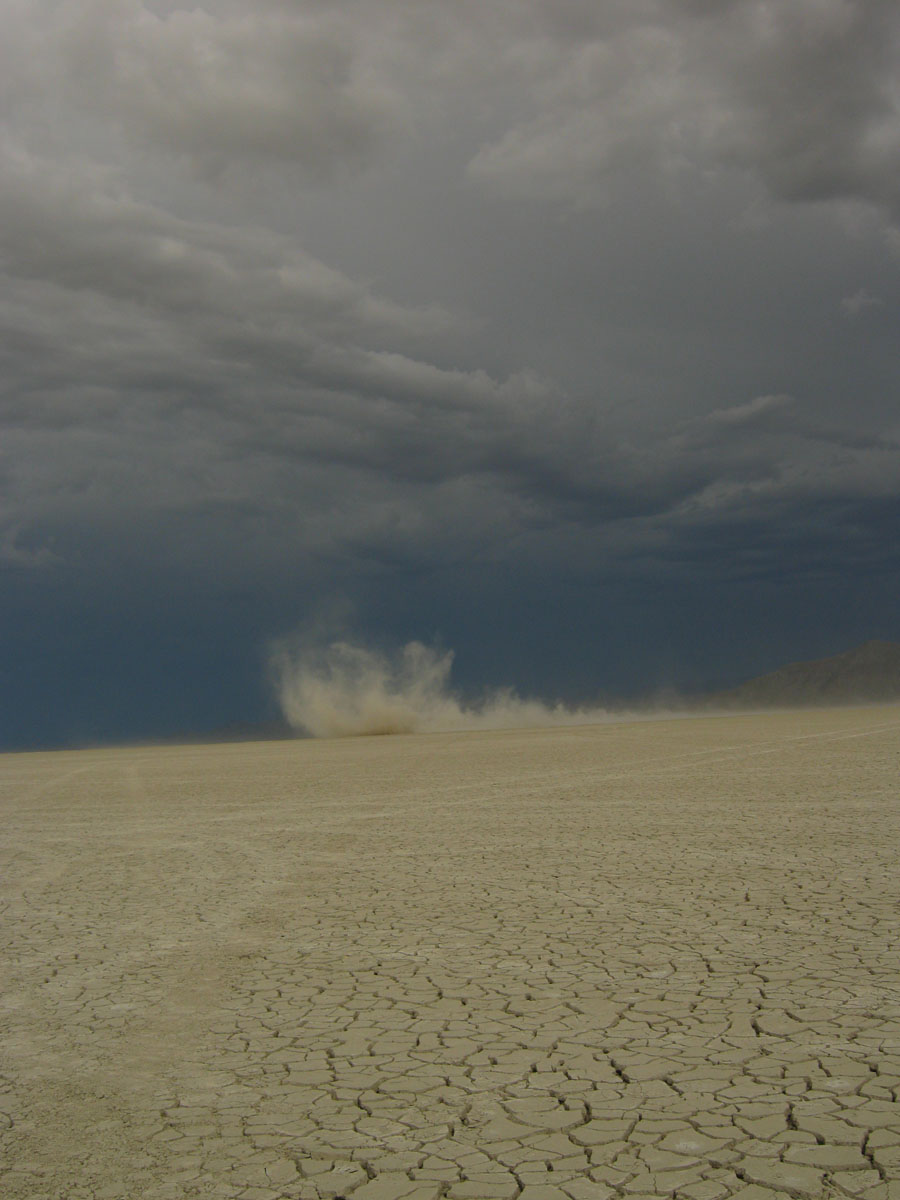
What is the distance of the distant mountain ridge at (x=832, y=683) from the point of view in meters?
134

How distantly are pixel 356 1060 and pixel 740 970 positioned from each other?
2.56 metres

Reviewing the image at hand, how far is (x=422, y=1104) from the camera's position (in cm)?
459

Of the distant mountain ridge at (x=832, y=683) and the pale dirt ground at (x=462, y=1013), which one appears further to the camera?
the distant mountain ridge at (x=832, y=683)

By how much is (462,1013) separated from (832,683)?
146m

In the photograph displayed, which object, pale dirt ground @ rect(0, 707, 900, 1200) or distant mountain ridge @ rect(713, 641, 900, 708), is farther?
distant mountain ridge @ rect(713, 641, 900, 708)

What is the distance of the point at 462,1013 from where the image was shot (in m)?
5.84

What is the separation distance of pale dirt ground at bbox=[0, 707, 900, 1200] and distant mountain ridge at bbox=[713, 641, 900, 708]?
407 ft

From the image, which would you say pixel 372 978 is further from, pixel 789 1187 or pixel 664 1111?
pixel 789 1187

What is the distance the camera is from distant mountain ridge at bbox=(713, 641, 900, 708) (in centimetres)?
13412

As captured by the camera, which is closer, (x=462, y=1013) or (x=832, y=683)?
(x=462, y=1013)

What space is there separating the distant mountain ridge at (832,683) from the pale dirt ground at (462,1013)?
12419 cm

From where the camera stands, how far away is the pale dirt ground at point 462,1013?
4027 millimetres

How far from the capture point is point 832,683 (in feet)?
466

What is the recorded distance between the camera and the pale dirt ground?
403 centimetres
